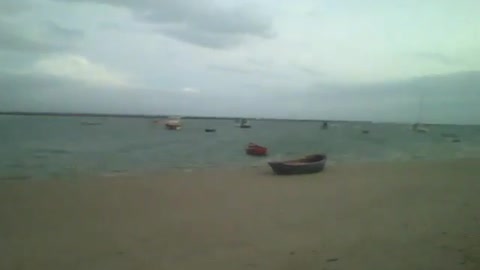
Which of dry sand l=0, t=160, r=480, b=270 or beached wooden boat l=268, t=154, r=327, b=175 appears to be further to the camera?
beached wooden boat l=268, t=154, r=327, b=175

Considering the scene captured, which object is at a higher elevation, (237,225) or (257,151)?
(237,225)

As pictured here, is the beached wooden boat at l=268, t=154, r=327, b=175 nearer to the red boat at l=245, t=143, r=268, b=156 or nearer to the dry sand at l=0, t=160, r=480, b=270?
the dry sand at l=0, t=160, r=480, b=270

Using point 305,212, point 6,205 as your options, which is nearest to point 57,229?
point 6,205

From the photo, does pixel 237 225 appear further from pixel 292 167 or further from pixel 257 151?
pixel 257 151

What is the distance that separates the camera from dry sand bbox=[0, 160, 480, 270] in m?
6.17

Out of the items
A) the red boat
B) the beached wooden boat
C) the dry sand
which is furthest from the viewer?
the red boat

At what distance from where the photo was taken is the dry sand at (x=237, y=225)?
6.17m

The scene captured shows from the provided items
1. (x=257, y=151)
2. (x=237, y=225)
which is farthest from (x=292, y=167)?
(x=257, y=151)

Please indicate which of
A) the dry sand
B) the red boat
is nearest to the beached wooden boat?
the dry sand

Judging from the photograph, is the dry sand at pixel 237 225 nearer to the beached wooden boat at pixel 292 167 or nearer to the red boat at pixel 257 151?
the beached wooden boat at pixel 292 167

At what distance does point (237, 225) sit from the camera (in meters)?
8.50

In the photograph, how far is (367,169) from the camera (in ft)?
69.0

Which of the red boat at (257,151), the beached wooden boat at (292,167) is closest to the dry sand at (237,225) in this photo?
the beached wooden boat at (292,167)

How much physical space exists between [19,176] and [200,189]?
10.4 meters
